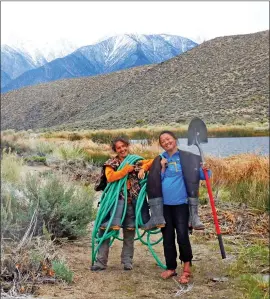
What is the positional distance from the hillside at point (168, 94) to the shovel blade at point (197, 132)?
41.1 metres

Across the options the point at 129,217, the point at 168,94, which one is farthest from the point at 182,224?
the point at 168,94

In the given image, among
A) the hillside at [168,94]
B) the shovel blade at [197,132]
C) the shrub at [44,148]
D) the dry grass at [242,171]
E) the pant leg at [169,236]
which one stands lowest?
the pant leg at [169,236]

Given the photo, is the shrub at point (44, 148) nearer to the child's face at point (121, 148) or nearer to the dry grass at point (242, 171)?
the dry grass at point (242, 171)

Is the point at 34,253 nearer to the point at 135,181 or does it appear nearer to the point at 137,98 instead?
the point at 135,181

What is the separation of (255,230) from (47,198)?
9.37 feet

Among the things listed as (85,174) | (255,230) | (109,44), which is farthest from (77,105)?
(109,44)

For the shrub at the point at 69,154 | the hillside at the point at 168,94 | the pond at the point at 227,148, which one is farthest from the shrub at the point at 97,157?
the hillside at the point at 168,94

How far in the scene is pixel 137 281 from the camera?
500 cm

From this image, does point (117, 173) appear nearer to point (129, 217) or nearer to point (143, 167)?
point (143, 167)

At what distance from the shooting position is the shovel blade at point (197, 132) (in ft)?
17.4

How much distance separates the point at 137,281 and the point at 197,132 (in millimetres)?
1523

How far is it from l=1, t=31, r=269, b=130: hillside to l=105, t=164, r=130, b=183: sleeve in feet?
136

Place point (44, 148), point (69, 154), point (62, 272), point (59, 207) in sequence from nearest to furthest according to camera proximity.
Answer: point (62, 272), point (59, 207), point (69, 154), point (44, 148)

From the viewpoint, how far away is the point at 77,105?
8181cm
